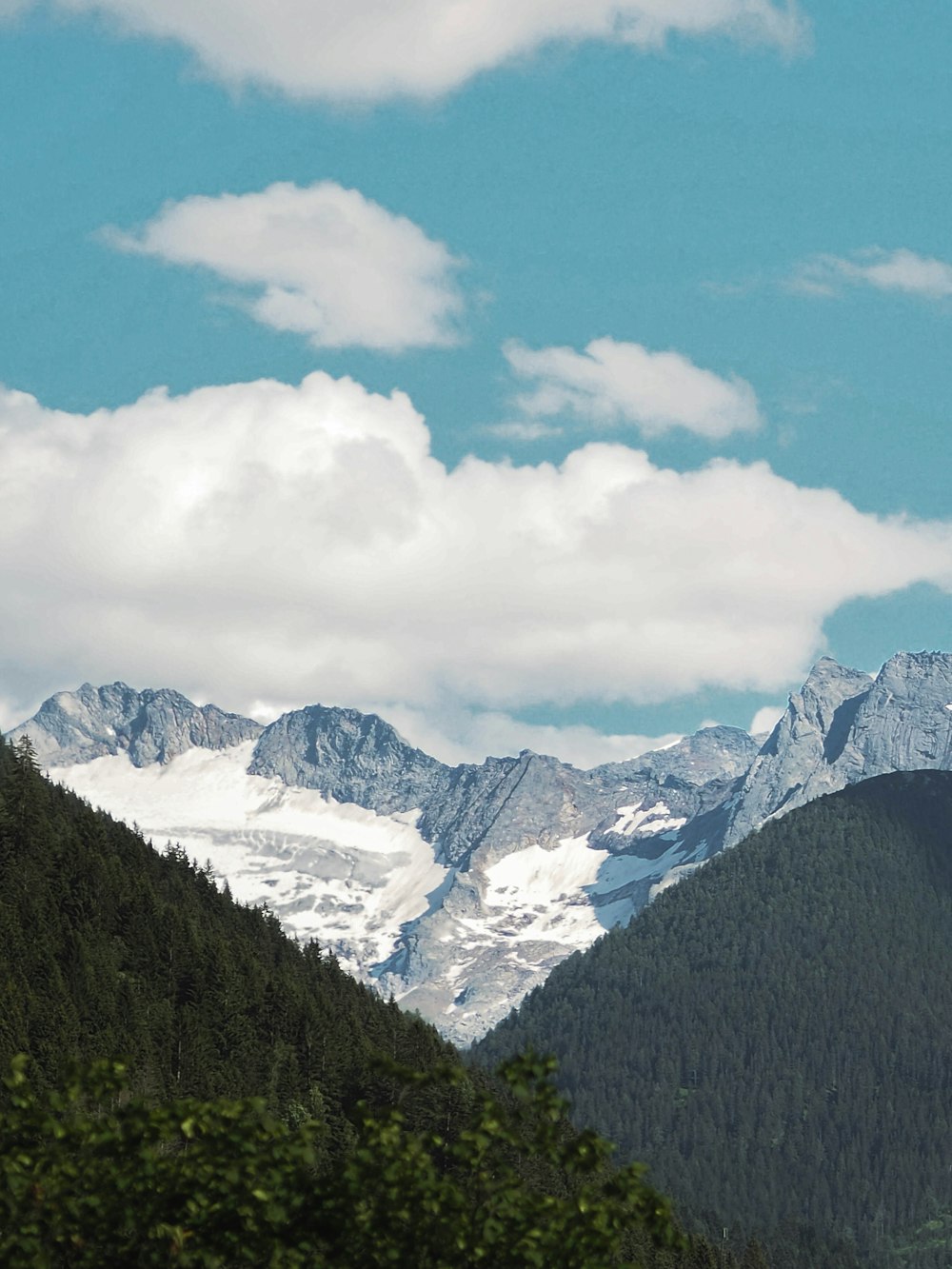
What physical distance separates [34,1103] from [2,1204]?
7.51 feet

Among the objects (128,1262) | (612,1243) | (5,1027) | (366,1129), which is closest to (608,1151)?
(612,1243)

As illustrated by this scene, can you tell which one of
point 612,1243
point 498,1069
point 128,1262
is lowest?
point 128,1262

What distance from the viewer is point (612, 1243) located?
3866cm

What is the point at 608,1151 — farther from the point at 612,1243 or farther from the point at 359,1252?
the point at 359,1252

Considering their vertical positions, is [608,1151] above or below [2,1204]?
above

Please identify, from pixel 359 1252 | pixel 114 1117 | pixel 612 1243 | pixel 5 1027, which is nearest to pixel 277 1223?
pixel 359 1252

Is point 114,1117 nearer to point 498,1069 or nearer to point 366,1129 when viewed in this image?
point 366,1129

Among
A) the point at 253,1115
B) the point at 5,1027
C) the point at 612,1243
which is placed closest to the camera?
the point at 612,1243

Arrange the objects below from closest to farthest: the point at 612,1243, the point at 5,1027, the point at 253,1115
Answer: the point at 612,1243
the point at 253,1115
the point at 5,1027

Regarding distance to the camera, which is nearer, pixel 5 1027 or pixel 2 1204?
A: pixel 2 1204

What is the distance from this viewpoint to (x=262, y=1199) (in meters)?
38.9

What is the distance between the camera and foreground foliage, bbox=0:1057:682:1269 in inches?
1554

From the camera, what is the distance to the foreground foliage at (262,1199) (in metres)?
39.5

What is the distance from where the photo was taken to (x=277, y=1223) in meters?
40.5
